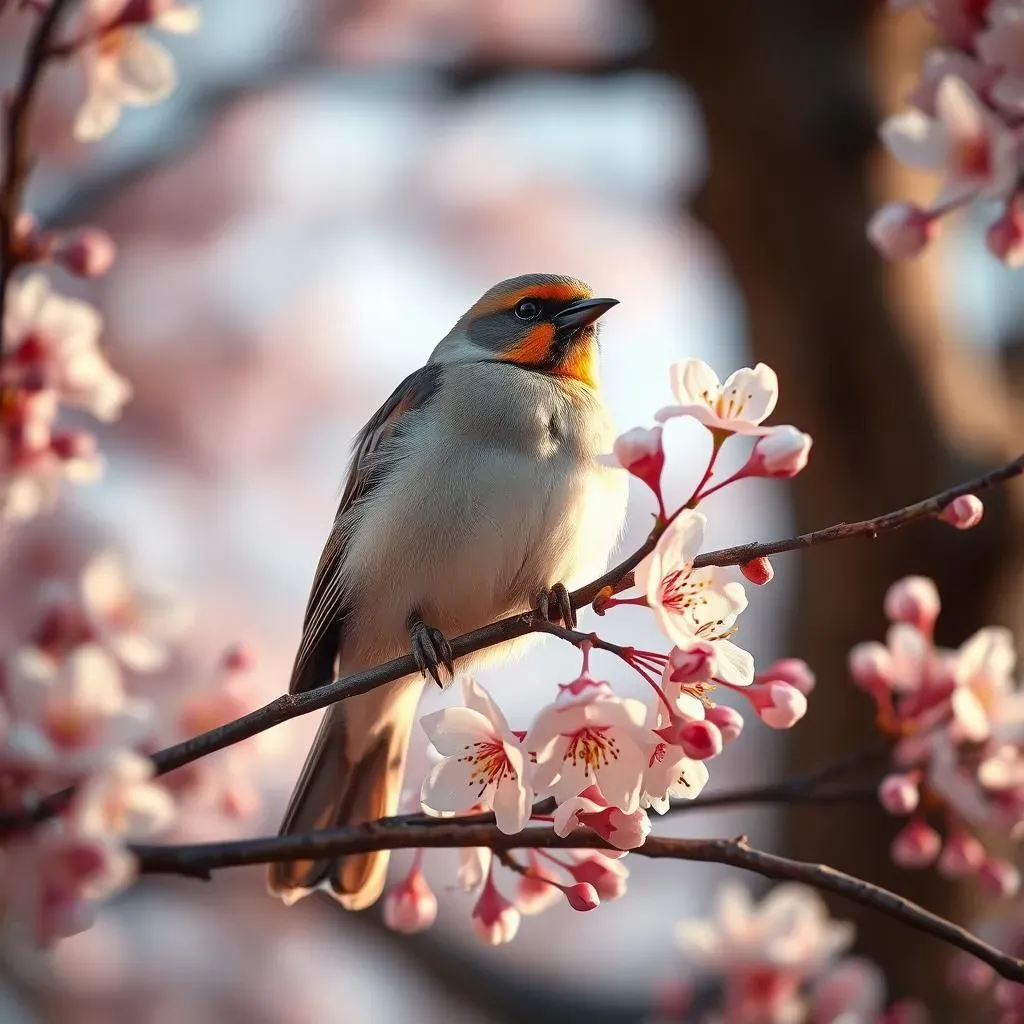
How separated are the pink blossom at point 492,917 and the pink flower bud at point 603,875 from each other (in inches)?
7.1

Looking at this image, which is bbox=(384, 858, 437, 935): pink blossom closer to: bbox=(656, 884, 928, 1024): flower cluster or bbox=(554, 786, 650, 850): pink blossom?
bbox=(554, 786, 650, 850): pink blossom

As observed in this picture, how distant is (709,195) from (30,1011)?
4.21 meters

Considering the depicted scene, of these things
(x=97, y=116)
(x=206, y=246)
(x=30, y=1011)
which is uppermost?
(x=206, y=246)

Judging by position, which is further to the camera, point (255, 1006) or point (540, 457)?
point (255, 1006)

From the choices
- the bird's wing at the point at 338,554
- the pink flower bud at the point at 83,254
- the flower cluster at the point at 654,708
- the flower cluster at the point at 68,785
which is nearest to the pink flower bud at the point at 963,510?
the flower cluster at the point at 654,708

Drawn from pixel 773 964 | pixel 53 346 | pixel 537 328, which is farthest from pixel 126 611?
pixel 773 964

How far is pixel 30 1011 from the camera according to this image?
5301 mm

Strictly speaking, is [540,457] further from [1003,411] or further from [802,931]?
[1003,411]

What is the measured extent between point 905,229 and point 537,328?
4.69 ft

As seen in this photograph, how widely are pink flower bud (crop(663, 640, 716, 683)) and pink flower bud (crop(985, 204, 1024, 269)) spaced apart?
107 cm

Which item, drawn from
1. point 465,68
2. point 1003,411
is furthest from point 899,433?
point 465,68

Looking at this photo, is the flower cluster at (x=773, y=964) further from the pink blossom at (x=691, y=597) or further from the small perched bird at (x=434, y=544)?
the pink blossom at (x=691, y=597)

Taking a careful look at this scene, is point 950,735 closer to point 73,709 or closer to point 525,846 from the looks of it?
point 525,846

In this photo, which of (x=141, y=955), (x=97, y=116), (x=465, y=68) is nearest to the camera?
(x=97, y=116)
